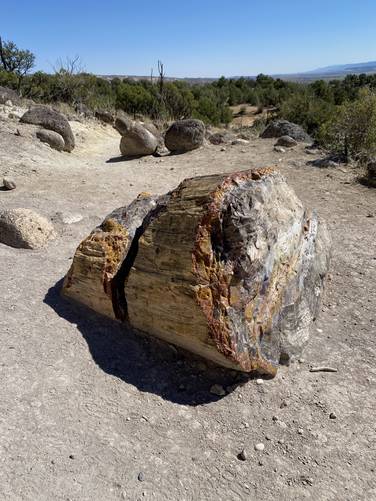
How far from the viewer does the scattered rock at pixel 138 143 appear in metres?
10.8

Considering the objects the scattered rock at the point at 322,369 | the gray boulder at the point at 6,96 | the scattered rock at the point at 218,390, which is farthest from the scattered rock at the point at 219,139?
the scattered rock at the point at 218,390

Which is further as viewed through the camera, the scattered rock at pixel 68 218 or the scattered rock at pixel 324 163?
the scattered rock at pixel 324 163

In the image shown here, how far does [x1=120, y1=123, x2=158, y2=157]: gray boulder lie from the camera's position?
10.8m

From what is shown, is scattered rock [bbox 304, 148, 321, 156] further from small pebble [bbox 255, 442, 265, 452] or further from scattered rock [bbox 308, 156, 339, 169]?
Result: small pebble [bbox 255, 442, 265, 452]

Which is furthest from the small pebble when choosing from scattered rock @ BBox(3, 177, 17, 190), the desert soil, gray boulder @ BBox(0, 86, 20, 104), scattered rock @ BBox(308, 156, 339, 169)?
gray boulder @ BBox(0, 86, 20, 104)

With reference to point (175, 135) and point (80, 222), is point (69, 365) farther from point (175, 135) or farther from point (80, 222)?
point (175, 135)

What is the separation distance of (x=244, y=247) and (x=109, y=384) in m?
1.43

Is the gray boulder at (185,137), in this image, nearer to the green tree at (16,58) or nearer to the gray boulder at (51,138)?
the gray boulder at (51,138)

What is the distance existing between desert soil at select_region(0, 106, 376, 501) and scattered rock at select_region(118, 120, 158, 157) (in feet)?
22.0

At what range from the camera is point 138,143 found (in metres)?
10.8

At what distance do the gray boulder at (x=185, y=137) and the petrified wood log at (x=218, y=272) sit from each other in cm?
774

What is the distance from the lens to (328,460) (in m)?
2.58

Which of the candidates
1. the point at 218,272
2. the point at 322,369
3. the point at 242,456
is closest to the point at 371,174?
the point at 322,369

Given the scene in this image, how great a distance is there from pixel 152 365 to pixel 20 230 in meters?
2.61
